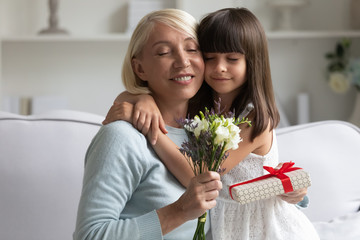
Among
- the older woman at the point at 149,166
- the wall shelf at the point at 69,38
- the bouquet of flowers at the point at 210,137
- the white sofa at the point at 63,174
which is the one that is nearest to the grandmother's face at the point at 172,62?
the older woman at the point at 149,166

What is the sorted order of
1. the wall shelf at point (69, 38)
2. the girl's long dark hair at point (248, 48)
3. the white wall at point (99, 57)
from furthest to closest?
the white wall at point (99, 57), the wall shelf at point (69, 38), the girl's long dark hair at point (248, 48)

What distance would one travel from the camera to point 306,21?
136 inches

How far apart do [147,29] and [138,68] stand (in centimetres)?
12

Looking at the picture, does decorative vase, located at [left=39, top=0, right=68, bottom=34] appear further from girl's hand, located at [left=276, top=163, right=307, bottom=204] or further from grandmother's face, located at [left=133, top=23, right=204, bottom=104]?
girl's hand, located at [left=276, top=163, right=307, bottom=204]

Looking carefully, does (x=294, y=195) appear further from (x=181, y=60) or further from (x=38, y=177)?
(x=38, y=177)

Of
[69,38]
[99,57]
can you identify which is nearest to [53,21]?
[69,38]

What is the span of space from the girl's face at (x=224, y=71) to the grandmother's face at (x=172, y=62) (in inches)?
1.9

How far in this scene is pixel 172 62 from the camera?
1338 mm

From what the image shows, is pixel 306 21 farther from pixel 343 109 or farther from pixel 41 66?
pixel 41 66

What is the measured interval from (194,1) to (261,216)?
207 cm

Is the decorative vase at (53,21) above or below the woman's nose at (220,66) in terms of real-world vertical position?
below

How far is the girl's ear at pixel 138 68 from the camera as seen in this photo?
140 cm

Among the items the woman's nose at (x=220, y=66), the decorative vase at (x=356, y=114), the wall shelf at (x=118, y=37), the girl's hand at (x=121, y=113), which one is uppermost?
the woman's nose at (x=220, y=66)

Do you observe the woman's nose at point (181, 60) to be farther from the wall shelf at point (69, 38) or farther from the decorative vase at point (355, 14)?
the decorative vase at point (355, 14)
